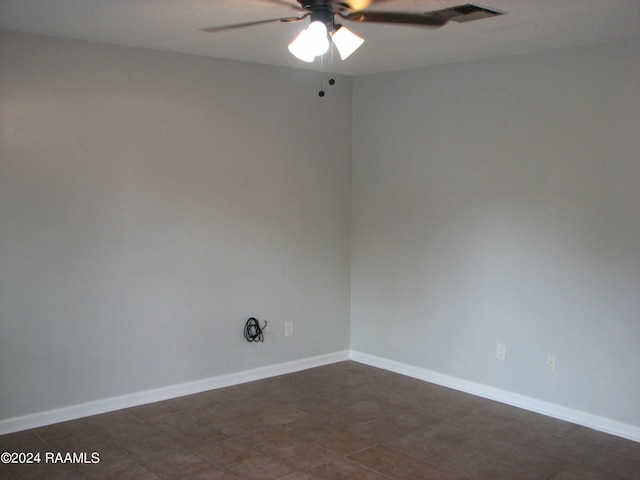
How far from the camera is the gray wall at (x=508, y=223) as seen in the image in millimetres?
3812

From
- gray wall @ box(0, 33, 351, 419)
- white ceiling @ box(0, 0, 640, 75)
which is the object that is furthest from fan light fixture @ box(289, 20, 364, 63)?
gray wall @ box(0, 33, 351, 419)

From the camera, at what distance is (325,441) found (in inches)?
147

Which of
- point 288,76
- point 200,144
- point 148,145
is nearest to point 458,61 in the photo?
point 288,76

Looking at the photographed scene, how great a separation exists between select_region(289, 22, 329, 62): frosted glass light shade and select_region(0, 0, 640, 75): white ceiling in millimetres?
339

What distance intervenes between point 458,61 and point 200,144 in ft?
6.64

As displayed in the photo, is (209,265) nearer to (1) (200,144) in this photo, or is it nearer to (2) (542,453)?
(1) (200,144)

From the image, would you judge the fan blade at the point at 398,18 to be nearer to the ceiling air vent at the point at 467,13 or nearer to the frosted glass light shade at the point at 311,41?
the frosted glass light shade at the point at 311,41

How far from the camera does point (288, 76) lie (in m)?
4.98

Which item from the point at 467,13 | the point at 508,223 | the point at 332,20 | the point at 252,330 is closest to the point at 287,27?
the point at 332,20

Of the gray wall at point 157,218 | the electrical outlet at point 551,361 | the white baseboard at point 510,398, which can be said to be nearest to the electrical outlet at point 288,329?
the gray wall at point 157,218

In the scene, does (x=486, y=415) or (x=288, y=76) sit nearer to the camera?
(x=486, y=415)

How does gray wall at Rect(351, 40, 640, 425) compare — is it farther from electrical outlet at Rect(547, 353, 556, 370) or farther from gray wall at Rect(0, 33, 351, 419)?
gray wall at Rect(0, 33, 351, 419)

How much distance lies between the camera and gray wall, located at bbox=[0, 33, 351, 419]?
12.5 ft

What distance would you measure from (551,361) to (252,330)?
2246 mm
